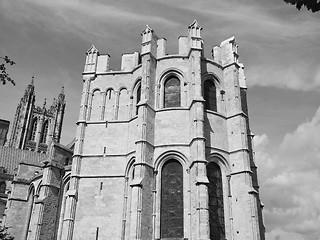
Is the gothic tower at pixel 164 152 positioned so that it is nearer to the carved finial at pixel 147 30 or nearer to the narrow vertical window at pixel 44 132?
the carved finial at pixel 147 30

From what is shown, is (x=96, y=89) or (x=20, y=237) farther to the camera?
(x=20, y=237)

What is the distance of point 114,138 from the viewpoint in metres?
22.3

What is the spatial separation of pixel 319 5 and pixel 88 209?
18279 mm

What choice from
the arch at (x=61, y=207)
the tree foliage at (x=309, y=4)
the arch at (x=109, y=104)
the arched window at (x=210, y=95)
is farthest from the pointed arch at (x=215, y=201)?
the tree foliage at (x=309, y=4)

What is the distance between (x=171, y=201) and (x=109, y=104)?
802 centimetres

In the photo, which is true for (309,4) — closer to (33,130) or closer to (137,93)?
(137,93)

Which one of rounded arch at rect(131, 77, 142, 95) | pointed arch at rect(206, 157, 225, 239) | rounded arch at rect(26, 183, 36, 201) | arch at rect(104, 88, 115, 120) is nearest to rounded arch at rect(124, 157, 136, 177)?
arch at rect(104, 88, 115, 120)

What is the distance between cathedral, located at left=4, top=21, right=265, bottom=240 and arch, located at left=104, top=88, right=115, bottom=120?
7 cm

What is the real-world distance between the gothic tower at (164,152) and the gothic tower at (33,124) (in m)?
48.3

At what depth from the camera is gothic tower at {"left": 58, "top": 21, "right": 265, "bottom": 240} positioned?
18.9m

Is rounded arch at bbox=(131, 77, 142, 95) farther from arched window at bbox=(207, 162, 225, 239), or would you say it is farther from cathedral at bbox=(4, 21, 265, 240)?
arched window at bbox=(207, 162, 225, 239)

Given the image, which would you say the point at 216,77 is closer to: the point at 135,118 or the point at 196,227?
the point at 135,118

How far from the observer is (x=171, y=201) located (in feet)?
63.5

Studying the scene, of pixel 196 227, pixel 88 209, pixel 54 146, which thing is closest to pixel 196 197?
pixel 196 227
